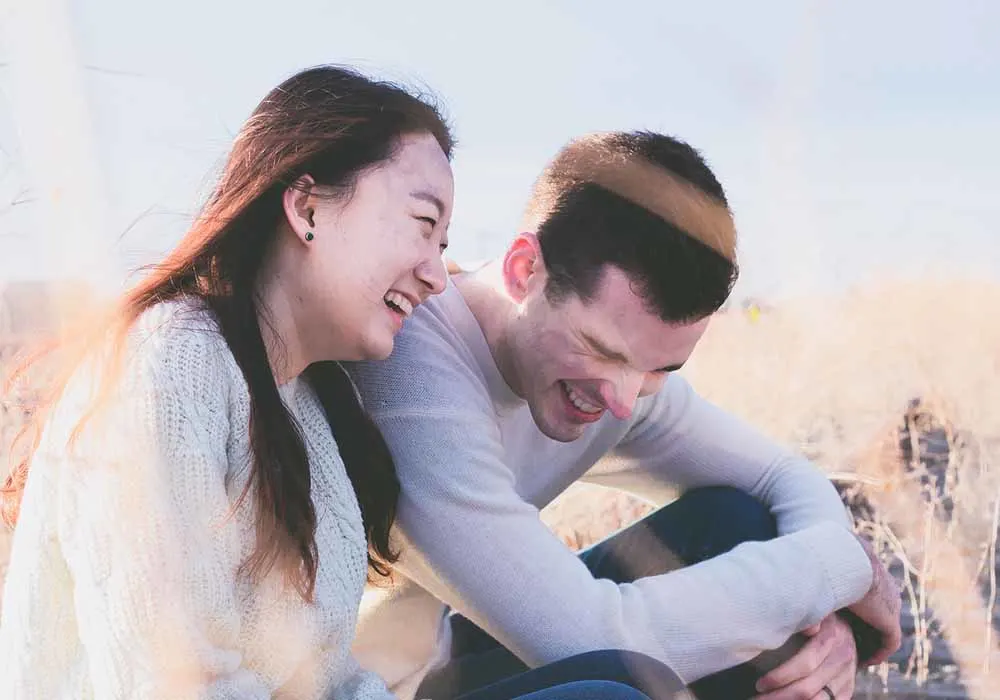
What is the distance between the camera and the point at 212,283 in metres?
1.19

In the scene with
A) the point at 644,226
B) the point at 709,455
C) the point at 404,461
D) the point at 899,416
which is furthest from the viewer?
the point at 899,416

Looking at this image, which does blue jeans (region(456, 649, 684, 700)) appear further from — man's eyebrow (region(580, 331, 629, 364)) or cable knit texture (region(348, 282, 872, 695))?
man's eyebrow (region(580, 331, 629, 364))

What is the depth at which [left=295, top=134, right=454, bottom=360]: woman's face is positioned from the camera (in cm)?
119

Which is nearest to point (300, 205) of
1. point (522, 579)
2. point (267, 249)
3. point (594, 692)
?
point (267, 249)

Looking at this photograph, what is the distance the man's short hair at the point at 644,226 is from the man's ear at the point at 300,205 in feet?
1.40

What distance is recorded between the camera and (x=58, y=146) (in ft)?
3.93

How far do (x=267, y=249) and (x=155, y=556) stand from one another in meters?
0.35

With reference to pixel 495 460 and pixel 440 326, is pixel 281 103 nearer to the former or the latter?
pixel 440 326

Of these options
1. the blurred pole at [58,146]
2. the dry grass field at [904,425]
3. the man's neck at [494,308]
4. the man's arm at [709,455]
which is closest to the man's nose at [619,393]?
the man's neck at [494,308]

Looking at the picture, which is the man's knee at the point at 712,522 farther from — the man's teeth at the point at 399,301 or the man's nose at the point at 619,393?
the man's teeth at the point at 399,301

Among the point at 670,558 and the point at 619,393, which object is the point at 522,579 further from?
the point at 670,558

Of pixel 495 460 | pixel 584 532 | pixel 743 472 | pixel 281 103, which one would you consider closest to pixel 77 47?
pixel 281 103

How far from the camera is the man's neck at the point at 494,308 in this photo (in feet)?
5.06

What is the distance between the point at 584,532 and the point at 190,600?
1882 mm
